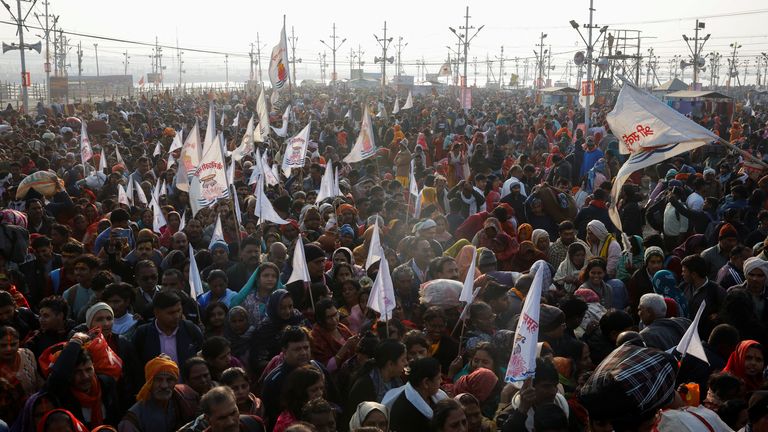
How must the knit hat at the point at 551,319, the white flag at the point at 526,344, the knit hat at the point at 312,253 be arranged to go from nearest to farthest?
the white flag at the point at 526,344
the knit hat at the point at 551,319
the knit hat at the point at 312,253

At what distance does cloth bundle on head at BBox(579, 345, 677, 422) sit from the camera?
110 inches

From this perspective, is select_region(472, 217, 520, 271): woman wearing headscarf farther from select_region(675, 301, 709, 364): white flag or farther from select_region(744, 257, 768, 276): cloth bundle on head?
select_region(675, 301, 709, 364): white flag

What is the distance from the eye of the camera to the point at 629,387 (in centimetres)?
280

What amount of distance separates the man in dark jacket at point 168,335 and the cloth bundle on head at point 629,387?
3.29m

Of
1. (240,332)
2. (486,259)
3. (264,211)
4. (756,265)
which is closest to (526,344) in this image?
(240,332)

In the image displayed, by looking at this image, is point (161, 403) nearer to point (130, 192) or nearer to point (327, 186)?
point (327, 186)

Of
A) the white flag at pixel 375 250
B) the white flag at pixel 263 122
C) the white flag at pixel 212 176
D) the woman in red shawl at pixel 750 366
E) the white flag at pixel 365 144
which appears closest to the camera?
the woman in red shawl at pixel 750 366

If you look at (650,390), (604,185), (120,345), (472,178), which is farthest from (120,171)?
(650,390)

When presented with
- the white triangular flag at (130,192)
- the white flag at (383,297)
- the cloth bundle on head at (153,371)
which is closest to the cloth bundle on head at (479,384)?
the white flag at (383,297)

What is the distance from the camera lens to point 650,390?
2.83 metres

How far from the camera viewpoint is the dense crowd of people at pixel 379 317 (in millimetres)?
4289

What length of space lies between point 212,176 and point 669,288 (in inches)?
191

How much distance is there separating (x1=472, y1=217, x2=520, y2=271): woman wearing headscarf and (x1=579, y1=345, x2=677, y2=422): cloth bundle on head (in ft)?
17.6

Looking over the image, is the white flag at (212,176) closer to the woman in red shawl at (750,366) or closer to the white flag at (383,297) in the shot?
the white flag at (383,297)
